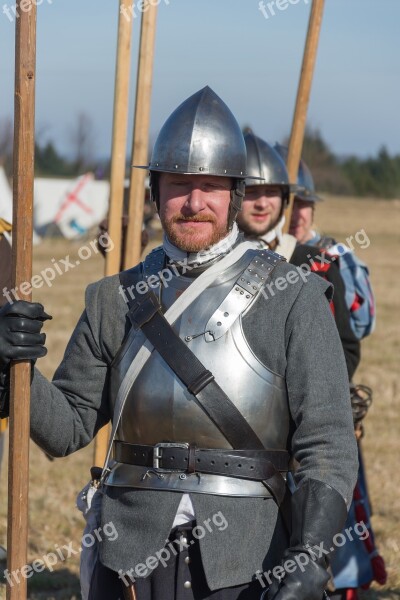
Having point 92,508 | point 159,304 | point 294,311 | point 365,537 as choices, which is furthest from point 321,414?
point 365,537

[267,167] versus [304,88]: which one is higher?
[304,88]

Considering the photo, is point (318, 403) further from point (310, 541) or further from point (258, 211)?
point (258, 211)

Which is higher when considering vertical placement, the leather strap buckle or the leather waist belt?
the leather strap buckle

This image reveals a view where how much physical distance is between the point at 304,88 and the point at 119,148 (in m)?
1.02

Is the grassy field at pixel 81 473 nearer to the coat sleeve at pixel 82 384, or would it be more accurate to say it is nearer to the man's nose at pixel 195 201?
the coat sleeve at pixel 82 384

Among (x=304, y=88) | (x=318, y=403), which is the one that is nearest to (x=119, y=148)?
(x=304, y=88)

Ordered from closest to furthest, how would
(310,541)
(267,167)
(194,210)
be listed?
(310,541)
(194,210)
(267,167)

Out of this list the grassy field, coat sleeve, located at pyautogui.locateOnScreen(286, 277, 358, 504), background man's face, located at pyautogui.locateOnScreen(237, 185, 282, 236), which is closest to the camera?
coat sleeve, located at pyautogui.locateOnScreen(286, 277, 358, 504)

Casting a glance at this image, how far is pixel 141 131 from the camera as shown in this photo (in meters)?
4.82

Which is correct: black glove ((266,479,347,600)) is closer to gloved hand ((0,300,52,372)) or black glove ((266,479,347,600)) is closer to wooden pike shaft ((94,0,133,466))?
gloved hand ((0,300,52,372))

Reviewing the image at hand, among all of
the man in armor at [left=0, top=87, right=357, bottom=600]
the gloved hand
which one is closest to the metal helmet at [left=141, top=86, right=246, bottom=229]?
the man in armor at [left=0, top=87, right=357, bottom=600]

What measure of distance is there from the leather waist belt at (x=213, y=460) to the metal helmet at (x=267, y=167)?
2.19m

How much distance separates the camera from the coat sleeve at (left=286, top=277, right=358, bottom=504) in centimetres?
302

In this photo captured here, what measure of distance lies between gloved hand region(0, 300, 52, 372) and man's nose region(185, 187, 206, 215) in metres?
0.52
